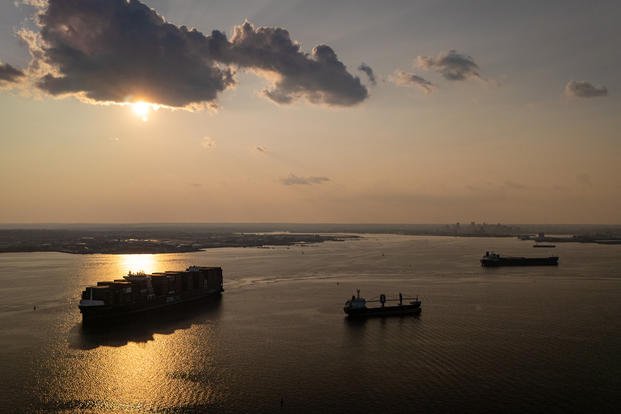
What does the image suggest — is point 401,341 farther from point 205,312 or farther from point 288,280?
point 288,280

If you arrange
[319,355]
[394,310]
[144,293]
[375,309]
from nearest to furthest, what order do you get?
[319,355]
[375,309]
[394,310]
[144,293]

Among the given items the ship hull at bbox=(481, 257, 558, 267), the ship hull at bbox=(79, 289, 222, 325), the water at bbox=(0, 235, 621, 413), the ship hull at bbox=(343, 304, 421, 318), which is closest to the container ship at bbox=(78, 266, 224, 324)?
the ship hull at bbox=(79, 289, 222, 325)

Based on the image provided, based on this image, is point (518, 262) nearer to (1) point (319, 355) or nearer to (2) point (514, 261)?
(2) point (514, 261)

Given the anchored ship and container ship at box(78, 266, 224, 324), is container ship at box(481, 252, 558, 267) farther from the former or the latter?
container ship at box(78, 266, 224, 324)

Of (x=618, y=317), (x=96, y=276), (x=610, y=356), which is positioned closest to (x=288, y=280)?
(x=96, y=276)

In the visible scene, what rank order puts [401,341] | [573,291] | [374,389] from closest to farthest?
[374,389] < [401,341] < [573,291]

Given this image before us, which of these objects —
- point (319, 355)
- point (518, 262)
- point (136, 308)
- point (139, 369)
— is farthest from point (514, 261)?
point (139, 369)

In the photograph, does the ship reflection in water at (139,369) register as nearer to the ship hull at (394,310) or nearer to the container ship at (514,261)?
the ship hull at (394,310)
